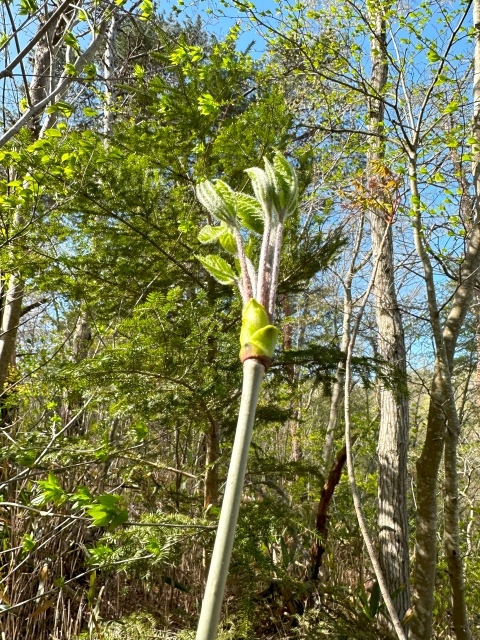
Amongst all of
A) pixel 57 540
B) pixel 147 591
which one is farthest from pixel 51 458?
pixel 147 591

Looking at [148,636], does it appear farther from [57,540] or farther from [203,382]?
[203,382]

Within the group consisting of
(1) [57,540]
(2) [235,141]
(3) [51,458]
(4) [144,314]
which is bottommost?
(1) [57,540]

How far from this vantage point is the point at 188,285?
4.23 m

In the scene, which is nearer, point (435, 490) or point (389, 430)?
point (435, 490)

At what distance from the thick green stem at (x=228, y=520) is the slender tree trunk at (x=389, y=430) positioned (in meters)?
3.67

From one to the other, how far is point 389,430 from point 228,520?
5.18m

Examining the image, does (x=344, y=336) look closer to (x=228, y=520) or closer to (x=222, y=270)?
(x=222, y=270)

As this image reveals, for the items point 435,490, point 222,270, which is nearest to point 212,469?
point 435,490

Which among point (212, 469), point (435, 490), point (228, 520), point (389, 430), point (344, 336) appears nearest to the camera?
point (228, 520)

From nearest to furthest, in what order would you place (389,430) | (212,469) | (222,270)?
(222,270) < (212,469) < (389,430)

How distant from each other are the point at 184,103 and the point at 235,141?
62 cm

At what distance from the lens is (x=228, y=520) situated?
43 cm

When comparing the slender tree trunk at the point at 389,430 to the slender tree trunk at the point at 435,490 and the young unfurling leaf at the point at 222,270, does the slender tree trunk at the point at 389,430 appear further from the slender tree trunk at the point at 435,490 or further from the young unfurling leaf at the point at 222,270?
the young unfurling leaf at the point at 222,270

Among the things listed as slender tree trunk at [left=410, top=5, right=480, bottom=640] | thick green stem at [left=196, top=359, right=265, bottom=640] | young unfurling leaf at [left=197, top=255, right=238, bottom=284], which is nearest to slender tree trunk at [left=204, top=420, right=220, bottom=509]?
slender tree trunk at [left=410, top=5, right=480, bottom=640]
